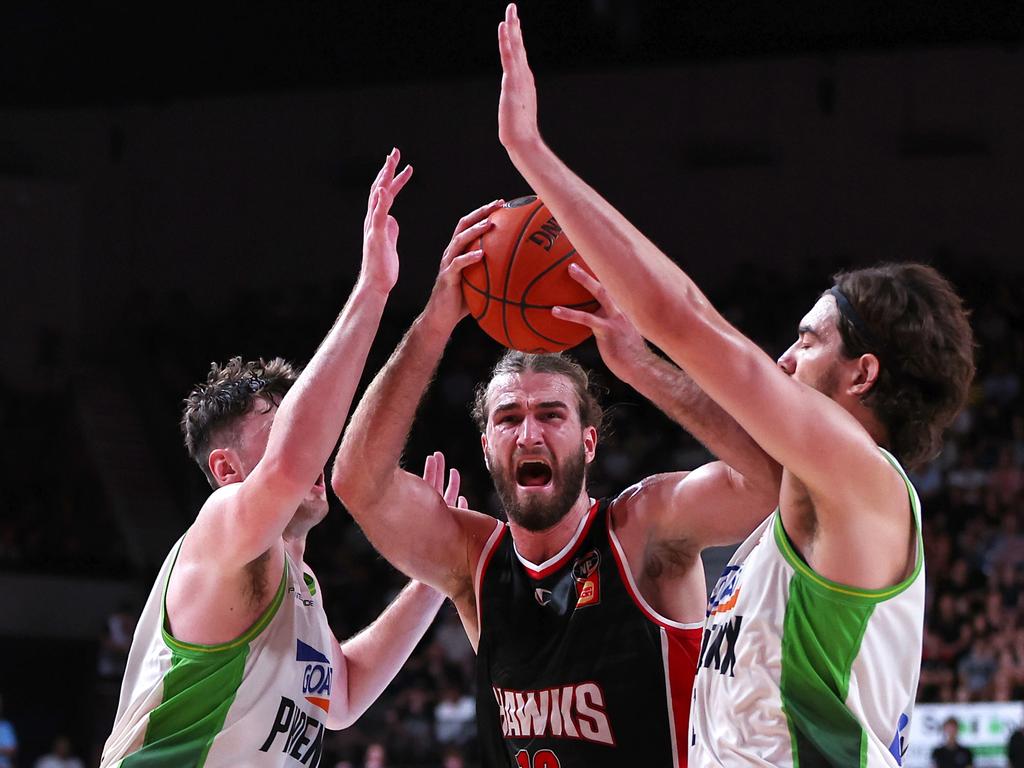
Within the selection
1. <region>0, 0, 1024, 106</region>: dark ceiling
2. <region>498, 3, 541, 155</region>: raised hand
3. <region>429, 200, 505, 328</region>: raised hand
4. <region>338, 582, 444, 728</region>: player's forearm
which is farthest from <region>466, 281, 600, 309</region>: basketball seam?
<region>0, 0, 1024, 106</region>: dark ceiling

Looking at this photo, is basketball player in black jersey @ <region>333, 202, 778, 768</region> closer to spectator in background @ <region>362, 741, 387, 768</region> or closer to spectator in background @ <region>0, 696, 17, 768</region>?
spectator in background @ <region>362, 741, 387, 768</region>

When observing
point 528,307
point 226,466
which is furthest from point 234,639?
point 528,307

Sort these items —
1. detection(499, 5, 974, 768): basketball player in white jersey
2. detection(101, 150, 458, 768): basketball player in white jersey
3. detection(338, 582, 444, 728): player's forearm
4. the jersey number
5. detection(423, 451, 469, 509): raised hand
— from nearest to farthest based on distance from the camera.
Answer: detection(499, 5, 974, 768): basketball player in white jersey < detection(101, 150, 458, 768): basketball player in white jersey < the jersey number < detection(338, 582, 444, 728): player's forearm < detection(423, 451, 469, 509): raised hand

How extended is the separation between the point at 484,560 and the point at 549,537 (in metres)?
0.24

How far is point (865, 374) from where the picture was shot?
Answer: 2.93m

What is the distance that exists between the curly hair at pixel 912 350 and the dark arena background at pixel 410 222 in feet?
23.9

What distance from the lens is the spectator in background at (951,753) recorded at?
9.10 meters

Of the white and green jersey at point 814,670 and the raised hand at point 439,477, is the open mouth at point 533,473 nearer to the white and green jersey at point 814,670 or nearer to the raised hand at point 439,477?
the raised hand at point 439,477

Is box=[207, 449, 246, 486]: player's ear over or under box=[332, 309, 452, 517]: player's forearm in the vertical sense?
under

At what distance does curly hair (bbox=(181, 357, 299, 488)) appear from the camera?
3.96m

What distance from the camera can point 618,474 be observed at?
13.4 metres

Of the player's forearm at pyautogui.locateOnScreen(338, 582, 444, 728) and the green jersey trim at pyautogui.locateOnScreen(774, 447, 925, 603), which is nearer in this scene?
the green jersey trim at pyautogui.locateOnScreen(774, 447, 925, 603)

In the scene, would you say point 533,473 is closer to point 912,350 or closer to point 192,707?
point 192,707

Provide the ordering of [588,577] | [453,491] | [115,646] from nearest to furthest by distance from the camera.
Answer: [588,577]
[453,491]
[115,646]
